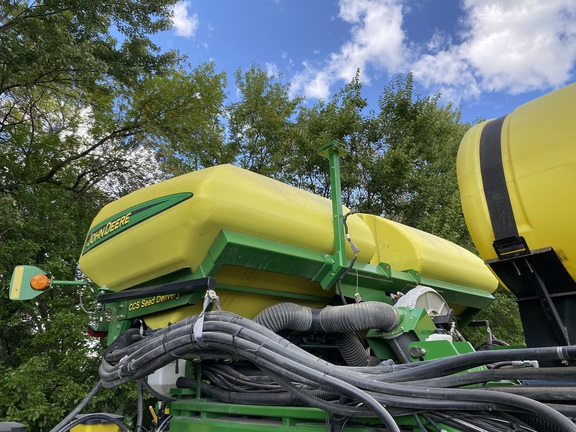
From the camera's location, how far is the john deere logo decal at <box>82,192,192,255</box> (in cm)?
258

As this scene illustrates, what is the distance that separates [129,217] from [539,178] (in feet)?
7.55

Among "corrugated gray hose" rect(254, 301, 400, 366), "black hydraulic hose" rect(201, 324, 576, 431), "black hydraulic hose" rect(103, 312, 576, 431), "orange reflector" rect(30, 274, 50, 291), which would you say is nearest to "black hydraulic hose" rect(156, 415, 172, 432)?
"black hydraulic hose" rect(103, 312, 576, 431)

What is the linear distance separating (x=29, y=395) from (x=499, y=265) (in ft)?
26.9

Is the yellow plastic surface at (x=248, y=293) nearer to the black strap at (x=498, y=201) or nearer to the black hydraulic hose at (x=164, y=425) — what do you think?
the black hydraulic hose at (x=164, y=425)

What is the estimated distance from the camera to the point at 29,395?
7.62 meters

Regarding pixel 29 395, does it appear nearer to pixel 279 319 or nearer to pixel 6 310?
pixel 6 310

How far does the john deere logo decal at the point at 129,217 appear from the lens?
258 centimetres

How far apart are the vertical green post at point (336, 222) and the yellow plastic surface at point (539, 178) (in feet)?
3.16

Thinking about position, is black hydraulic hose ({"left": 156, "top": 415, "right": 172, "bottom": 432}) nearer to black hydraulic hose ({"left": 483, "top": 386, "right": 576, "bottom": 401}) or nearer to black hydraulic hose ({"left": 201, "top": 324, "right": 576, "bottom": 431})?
black hydraulic hose ({"left": 201, "top": 324, "right": 576, "bottom": 431})

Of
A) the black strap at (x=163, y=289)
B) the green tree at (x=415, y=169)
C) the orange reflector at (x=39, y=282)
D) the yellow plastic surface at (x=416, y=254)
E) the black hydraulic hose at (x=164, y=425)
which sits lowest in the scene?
the black hydraulic hose at (x=164, y=425)

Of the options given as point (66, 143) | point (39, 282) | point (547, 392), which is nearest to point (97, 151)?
point (66, 143)

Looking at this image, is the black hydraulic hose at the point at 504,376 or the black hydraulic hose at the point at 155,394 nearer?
the black hydraulic hose at the point at 504,376

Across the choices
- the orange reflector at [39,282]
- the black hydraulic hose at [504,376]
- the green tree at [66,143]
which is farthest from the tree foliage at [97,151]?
the black hydraulic hose at [504,376]

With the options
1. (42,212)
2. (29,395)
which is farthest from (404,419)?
(42,212)
